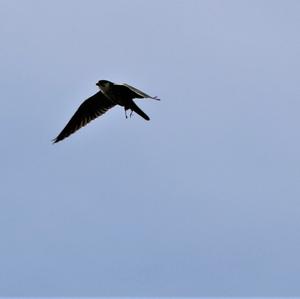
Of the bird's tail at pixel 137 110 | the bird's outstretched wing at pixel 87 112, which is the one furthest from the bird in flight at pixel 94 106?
the bird's tail at pixel 137 110

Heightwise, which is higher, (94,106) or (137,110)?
(94,106)

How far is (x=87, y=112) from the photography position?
27.6 metres

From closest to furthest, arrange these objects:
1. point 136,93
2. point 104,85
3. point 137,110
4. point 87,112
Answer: point 136,93 < point 137,110 < point 104,85 < point 87,112

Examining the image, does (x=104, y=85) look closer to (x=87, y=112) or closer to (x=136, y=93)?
(x=136, y=93)

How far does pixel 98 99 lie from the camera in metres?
27.3

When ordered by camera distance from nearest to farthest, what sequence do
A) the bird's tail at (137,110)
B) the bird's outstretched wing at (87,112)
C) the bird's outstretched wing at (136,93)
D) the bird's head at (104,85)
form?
the bird's outstretched wing at (136,93) < the bird's tail at (137,110) < the bird's head at (104,85) < the bird's outstretched wing at (87,112)

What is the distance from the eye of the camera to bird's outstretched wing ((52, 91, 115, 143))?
27.3 metres

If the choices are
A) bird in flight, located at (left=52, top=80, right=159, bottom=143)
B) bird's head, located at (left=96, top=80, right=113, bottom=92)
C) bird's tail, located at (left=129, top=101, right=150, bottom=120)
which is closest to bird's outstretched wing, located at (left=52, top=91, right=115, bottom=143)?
bird in flight, located at (left=52, top=80, right=159, bottom=143)

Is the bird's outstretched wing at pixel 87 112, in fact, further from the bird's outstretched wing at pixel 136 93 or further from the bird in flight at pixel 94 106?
the bird's outstretched wing at pixel 136 93

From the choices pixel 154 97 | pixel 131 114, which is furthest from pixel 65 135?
pixel 154 97

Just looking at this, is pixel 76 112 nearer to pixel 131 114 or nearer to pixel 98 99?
pixel 98 99

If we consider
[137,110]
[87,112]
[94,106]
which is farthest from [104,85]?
[87,112]

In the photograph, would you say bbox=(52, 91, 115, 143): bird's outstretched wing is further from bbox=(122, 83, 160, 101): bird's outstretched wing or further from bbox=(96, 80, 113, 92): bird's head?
bbox=(122, 83, 160, 101): bird's outstretched wing

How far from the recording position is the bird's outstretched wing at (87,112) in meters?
27.3
